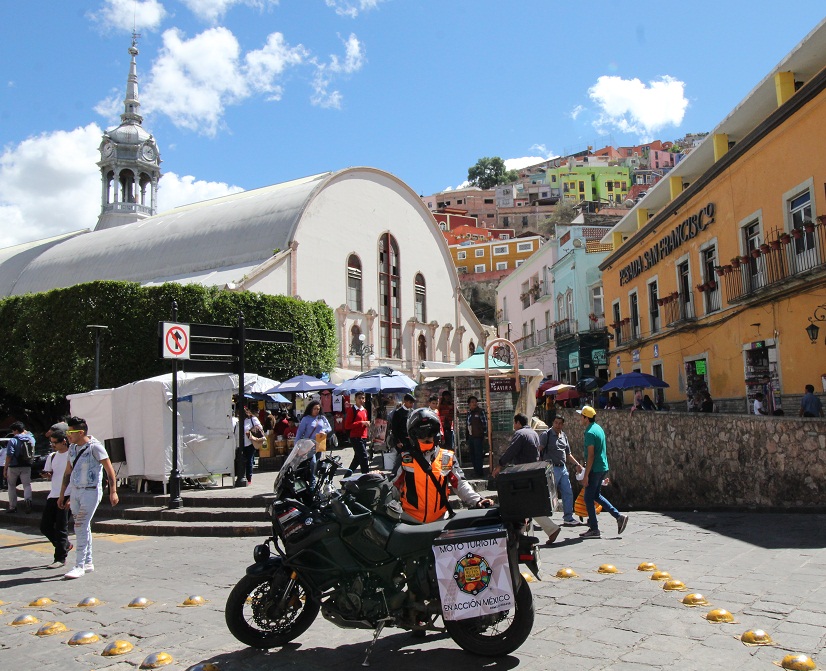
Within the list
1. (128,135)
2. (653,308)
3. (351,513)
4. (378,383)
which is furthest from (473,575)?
(128,135)

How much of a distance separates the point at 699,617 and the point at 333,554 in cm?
267

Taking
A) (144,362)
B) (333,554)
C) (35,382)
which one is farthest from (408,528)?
(35,382)

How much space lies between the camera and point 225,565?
8320 mm

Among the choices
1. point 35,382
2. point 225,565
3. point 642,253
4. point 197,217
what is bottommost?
point 225,565

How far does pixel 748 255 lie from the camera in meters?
16.8

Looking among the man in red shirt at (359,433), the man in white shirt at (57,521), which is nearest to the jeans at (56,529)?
the man in white shirt at (57,521)

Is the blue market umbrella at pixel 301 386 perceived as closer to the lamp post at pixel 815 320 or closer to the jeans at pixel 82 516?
the jeans at pixel 82 516

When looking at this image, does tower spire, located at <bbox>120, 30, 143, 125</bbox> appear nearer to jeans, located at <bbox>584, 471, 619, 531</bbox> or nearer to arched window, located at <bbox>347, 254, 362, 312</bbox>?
arched window, located at <bbox>347, 254, 362, 312</bbox>

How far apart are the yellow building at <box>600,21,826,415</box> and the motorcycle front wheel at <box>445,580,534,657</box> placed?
1182 cm

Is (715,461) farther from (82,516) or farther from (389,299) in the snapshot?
(389,299)

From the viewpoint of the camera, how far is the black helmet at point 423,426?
523 centimetres

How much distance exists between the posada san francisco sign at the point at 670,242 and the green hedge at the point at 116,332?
1274cm

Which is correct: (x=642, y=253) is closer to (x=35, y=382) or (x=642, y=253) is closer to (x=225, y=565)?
(x=225, y=565)

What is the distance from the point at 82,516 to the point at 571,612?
17.9ft
